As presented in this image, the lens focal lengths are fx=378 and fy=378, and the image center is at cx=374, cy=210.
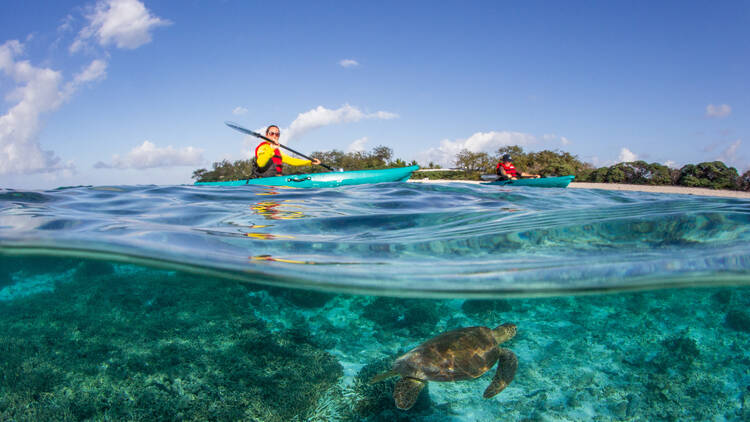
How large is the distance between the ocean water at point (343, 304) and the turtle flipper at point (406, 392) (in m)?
0.73

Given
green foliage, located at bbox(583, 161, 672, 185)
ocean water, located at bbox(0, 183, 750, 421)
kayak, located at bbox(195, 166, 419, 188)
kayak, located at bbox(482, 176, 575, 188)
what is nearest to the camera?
ocean water, located at bbox(0, 183, 750, 421)

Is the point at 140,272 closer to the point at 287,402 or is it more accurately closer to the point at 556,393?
the point at 287,402

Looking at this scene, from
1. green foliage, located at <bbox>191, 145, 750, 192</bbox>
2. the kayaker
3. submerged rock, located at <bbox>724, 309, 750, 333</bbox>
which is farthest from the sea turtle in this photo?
green foliage, located at <bbox>191, 145, 750, 192</bbox>

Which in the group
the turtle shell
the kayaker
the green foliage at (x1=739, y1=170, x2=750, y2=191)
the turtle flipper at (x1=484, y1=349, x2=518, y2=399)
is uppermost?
the kayaker

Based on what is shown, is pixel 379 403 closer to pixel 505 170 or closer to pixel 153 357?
pixel 153 357

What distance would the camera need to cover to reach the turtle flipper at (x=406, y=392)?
13.1 ft

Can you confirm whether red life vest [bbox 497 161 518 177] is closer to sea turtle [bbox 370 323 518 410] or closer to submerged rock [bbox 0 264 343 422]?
submerged rock [bbox 0 264 343 422]

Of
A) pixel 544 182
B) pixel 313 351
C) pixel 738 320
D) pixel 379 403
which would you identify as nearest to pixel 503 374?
pixel 379 403

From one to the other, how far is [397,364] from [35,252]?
5.31 metres

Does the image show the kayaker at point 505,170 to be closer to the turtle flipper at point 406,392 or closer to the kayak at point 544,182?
the kayak at point 544,182

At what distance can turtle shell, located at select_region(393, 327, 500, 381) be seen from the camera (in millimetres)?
4234

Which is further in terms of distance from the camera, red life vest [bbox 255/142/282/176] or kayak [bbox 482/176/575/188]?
kayak [bbox 482/176/575/188]

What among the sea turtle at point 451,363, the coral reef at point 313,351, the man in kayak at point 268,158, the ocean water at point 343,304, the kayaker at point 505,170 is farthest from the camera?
the kayaker at point 505,170

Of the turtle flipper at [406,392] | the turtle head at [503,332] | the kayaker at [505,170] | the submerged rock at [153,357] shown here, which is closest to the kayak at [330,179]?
the kayaker at [505,170]
